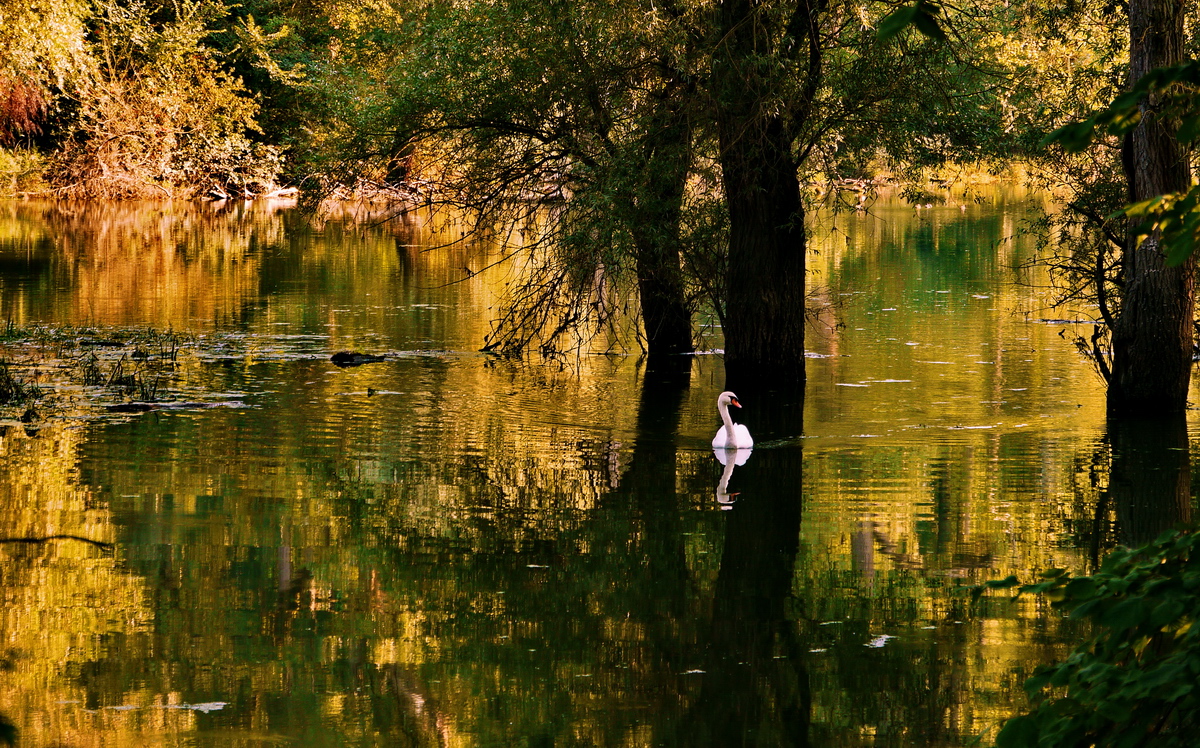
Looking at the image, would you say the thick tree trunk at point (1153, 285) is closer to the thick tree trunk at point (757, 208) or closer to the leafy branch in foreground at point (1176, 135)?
the thick tree trunk at point (757, 208)

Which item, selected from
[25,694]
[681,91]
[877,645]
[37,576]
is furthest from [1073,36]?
[25,694]

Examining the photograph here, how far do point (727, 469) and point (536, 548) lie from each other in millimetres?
3669

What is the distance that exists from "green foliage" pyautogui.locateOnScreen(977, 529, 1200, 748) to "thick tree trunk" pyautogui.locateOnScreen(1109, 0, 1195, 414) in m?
10.5

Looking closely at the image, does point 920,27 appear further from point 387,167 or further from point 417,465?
point 387,167

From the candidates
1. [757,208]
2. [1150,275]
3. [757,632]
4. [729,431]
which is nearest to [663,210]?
[757,208]

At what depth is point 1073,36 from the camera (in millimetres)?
18438

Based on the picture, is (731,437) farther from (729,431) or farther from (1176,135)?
(1176,135)

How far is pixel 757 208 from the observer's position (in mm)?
17562

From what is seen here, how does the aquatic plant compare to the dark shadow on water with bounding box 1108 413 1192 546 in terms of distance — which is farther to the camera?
the aquatic plant

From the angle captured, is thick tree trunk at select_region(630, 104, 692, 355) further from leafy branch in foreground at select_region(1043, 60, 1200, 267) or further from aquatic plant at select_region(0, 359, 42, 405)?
leafy branch in foreground at select_region(1043, 60, 1200, 267)

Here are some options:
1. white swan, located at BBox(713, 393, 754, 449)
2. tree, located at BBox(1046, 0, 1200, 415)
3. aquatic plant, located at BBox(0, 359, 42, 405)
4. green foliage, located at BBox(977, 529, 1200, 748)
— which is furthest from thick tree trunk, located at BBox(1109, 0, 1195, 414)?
aquatic plant, located at BBox(0, 359, 42, 405)

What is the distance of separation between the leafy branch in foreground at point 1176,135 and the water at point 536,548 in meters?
3.24

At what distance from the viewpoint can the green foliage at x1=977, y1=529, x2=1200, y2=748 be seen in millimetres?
3461

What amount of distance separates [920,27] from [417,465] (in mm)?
10301
